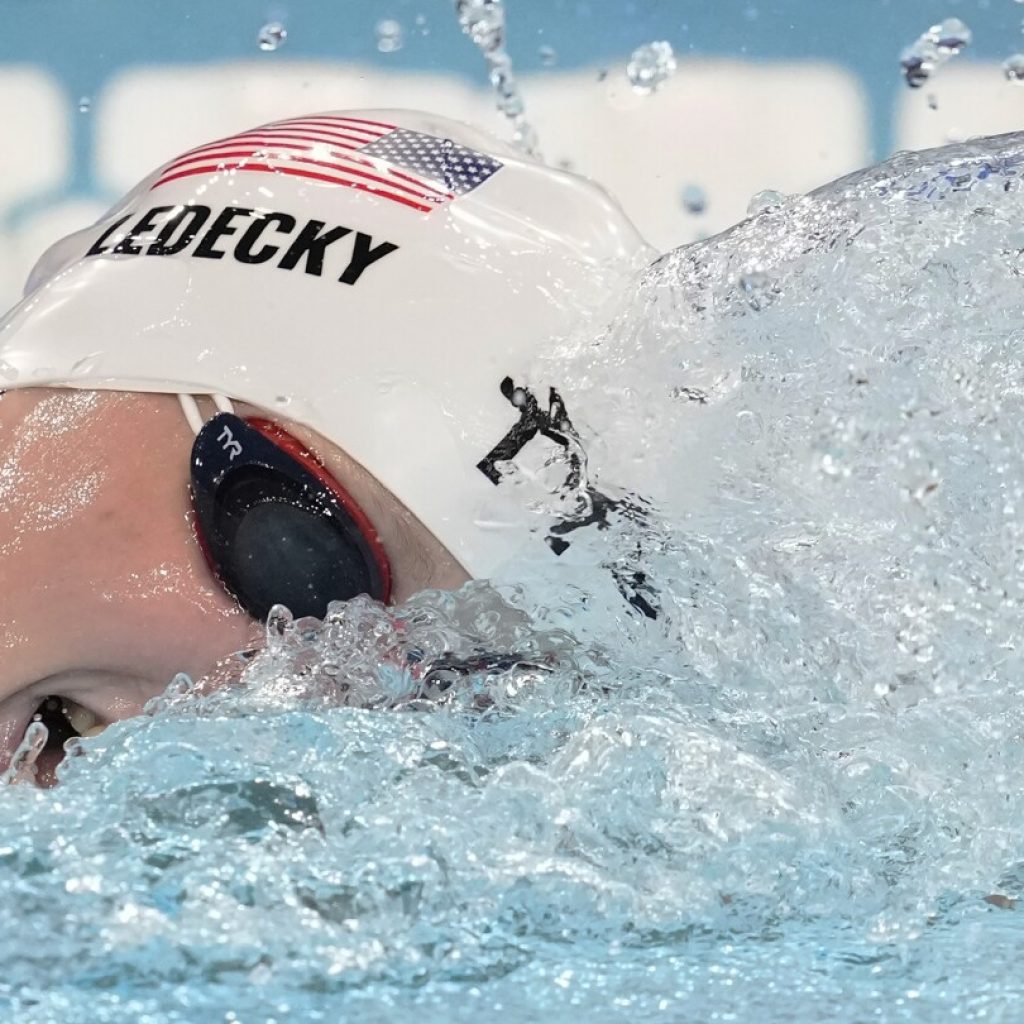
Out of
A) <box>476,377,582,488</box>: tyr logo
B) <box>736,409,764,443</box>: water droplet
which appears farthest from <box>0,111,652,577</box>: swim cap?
<box>736,409,764,443</box>: water droplet

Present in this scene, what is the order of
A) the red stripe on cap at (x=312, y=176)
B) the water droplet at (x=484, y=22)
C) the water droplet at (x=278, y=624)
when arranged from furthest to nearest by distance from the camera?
1. the water droplet at (x=484, y=22)
2. the red stripe on cap at (x=312, y=176)
3. the water droplet at (x=278, y=624)

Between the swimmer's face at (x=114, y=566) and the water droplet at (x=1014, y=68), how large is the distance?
1522 millimetres

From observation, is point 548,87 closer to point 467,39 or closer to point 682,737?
point 467,39

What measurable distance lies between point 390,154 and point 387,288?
14cm

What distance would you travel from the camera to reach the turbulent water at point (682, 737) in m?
0.50

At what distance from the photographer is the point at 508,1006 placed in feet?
1.58

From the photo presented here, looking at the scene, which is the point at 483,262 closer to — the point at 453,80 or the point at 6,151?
the point at 453,80

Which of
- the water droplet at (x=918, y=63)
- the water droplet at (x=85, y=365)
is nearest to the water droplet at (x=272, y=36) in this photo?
the water droplet at (x=918, y=63)

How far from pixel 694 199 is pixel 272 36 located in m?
0.66

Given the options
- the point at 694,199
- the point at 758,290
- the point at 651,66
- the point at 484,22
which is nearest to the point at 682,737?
the point at 758,290

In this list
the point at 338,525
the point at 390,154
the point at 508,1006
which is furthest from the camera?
the point at 390,154

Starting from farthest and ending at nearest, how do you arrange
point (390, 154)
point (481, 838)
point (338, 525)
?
point (390, 154) → point (338, 525) → point (481, 838)

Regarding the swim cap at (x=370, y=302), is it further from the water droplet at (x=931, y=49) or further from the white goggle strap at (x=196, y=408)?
the water droplet at (x=931, y=49)

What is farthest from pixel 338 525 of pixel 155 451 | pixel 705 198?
pixel 705 198
